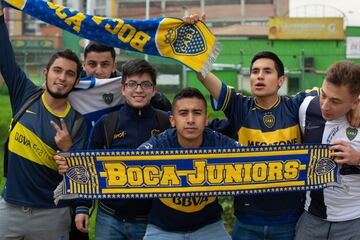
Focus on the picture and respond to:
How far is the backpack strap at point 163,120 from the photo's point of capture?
15.7 ft

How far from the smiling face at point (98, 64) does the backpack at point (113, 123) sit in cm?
80

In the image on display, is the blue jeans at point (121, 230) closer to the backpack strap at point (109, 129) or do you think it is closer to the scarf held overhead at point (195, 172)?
the scarf held overhead at point (195, 172)

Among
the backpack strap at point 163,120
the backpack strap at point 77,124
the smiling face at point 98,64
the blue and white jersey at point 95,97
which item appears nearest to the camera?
the backpack strap at point 77,124

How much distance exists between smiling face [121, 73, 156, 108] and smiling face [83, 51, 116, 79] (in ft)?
2.58

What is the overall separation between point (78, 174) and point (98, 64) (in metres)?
1.41

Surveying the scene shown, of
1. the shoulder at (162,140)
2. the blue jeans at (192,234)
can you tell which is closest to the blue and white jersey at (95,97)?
the shoulder at (162,140)

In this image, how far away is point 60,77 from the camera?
467 centimetres

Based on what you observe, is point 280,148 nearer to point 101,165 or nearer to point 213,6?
point 101,165

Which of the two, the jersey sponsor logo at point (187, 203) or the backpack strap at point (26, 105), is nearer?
the jersey sponsor logo at point (187, 203)

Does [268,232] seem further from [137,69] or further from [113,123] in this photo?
[137,69]

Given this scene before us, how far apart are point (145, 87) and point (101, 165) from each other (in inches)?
30.5

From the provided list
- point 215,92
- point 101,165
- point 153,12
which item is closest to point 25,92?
point 101,165

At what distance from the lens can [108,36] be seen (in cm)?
488

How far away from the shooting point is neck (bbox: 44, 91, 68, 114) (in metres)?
4.71
